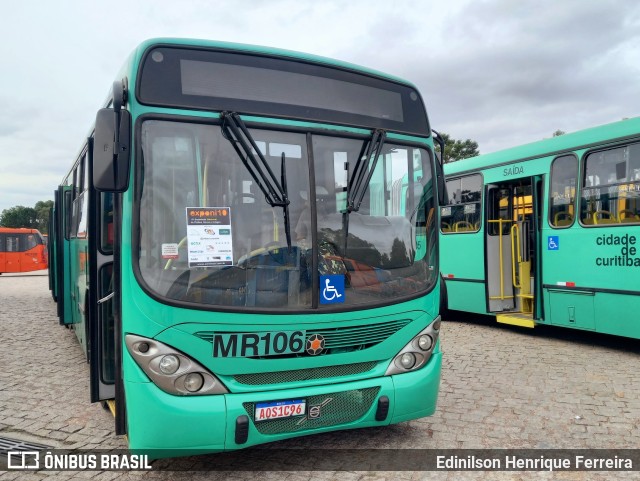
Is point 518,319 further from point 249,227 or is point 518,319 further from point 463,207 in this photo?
point 249,227

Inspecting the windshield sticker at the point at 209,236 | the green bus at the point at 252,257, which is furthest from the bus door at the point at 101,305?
the windshield sticker at the point at 209,236

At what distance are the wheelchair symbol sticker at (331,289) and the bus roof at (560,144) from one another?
5.48 meters

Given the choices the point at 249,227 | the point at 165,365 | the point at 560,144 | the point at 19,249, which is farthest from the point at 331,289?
the point at 19,249

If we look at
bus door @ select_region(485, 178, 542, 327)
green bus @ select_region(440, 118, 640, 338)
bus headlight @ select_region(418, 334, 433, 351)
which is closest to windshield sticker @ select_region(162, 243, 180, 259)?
bus headlight @ select_region(418, 334, 433, 351)

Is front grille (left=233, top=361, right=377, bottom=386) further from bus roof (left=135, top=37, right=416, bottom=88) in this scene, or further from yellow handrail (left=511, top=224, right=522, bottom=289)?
yellow handrail (left=511, top=224, right=522, bottom=289)

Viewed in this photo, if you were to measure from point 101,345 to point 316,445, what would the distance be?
190cm

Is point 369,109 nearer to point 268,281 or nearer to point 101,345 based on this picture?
point 268,281

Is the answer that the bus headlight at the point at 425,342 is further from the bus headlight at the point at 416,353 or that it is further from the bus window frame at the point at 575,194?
the bus window frame at the point at 575,194

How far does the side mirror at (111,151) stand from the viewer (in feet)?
11.1

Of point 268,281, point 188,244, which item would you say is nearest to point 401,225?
point 268,281

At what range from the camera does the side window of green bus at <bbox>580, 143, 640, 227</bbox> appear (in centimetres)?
723

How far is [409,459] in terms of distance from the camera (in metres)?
4.19

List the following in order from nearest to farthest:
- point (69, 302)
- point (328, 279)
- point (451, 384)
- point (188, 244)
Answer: point (188, 244) → point (328, 279) → point (451, 384) → point (69, 302)

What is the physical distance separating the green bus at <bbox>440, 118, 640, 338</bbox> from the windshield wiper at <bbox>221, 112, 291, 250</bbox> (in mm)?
5491
